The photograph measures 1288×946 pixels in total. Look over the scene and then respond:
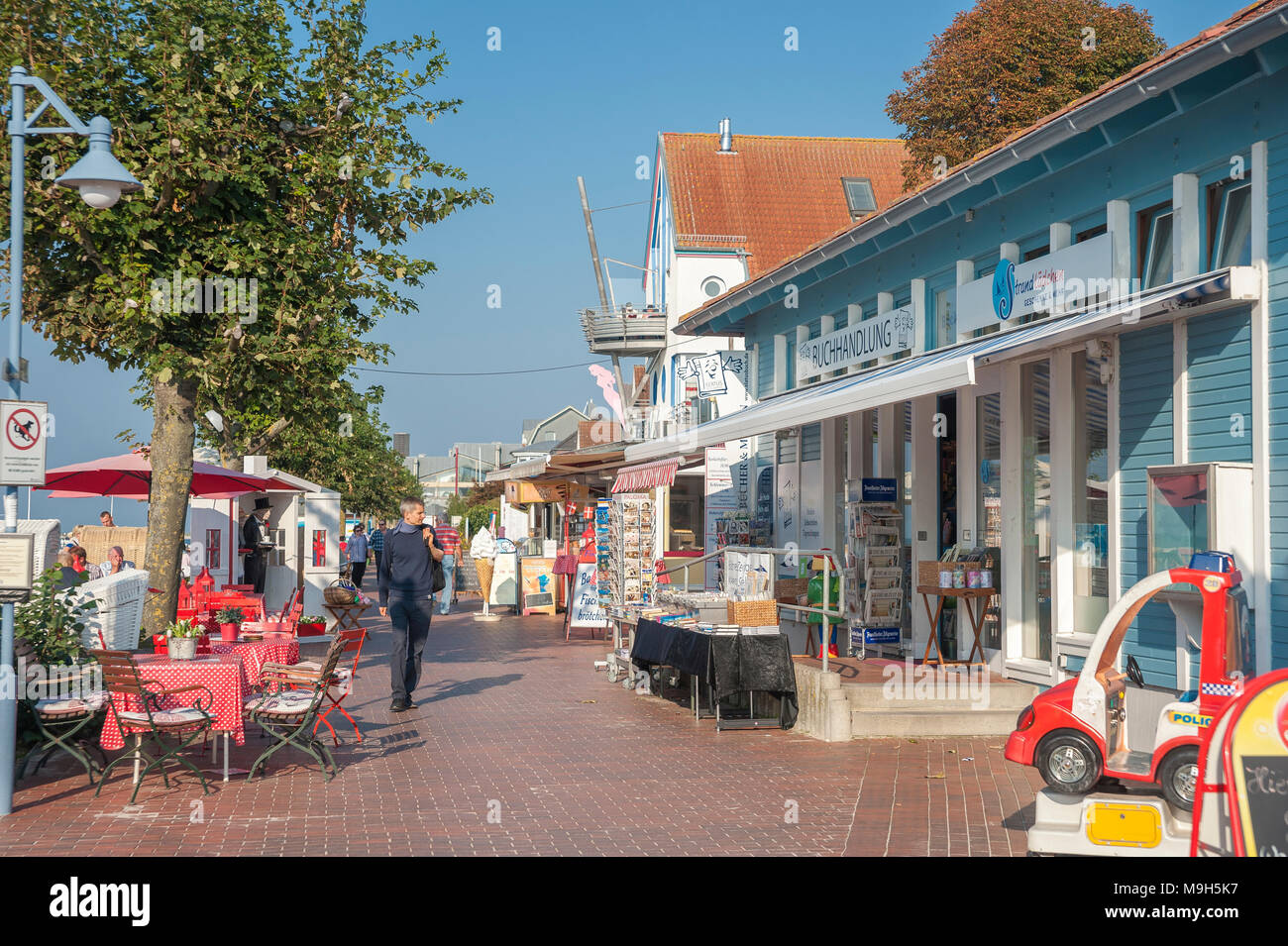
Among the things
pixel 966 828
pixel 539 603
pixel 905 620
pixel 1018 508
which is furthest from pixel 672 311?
pixel 966 828

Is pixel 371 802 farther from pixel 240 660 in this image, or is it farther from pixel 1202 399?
pixel 1202 399

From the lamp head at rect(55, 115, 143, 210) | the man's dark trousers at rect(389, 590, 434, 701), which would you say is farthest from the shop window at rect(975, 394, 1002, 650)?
the lamp head at rect(55, 115, 143, 210)

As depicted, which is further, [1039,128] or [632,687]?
[632,687]

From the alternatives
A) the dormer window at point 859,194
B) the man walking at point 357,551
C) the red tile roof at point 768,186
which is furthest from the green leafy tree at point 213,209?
the dormer window at point 859,194

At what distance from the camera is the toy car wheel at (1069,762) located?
6857mm

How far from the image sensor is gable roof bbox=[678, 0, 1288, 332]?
7.93 m

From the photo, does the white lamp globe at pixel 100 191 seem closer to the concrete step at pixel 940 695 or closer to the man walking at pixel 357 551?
the concrete step at pixel 940 695

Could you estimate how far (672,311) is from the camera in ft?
109

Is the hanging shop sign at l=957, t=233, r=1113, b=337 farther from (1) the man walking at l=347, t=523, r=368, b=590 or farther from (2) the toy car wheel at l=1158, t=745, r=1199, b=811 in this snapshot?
(1) the man walking at l=347, t=523, r=368, b=590

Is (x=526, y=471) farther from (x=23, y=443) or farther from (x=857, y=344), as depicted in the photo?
(x=23, y=443)

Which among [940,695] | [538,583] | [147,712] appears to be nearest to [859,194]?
[538,583]

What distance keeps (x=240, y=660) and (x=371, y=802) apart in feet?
5.18

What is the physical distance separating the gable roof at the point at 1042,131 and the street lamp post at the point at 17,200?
6866 mm

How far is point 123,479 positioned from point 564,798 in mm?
10357
